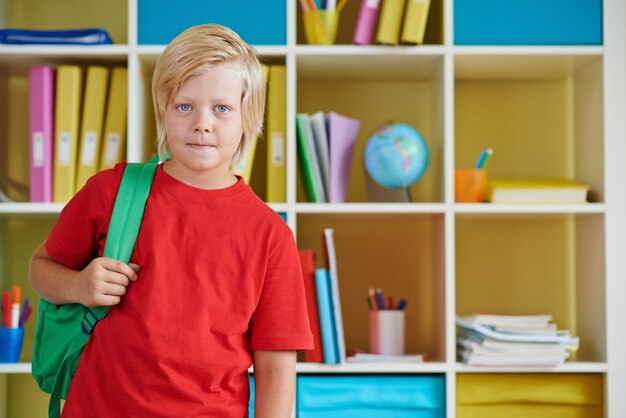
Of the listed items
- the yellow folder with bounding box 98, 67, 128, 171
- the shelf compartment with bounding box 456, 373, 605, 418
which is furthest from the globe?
the yellow folder with bounding box 98, 67, 128, 171

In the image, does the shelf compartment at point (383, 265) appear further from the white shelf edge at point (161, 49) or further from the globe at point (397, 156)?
the white shelf edge at point (161, 49)

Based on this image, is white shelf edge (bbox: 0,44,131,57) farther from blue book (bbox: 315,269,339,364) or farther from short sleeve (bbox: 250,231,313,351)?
short sleeve (bbox: 250,231,313,351)

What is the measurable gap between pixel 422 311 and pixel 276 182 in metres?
0.65

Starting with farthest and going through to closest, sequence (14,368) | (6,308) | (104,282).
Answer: (6,308)
(14,368)
(104,282)

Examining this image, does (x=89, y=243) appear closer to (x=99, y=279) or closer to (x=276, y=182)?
(x=99, y=279)

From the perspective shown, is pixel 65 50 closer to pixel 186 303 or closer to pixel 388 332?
pixel 388 332

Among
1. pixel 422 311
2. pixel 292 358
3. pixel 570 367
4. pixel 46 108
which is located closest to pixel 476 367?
pixel 570 367

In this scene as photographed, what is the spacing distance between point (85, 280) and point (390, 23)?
127cm

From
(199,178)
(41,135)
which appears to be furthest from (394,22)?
(199,178)

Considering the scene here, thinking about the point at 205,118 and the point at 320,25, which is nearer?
the point at 205,118

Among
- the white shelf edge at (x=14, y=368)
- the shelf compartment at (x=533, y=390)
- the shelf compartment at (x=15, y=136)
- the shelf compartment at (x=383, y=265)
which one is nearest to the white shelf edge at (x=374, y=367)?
the shelf compartment at (x=533, y=390)

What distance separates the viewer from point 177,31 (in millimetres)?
→ 2182

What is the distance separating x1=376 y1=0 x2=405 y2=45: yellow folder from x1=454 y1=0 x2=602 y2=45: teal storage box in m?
0.15

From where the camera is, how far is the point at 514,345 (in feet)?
6.96
